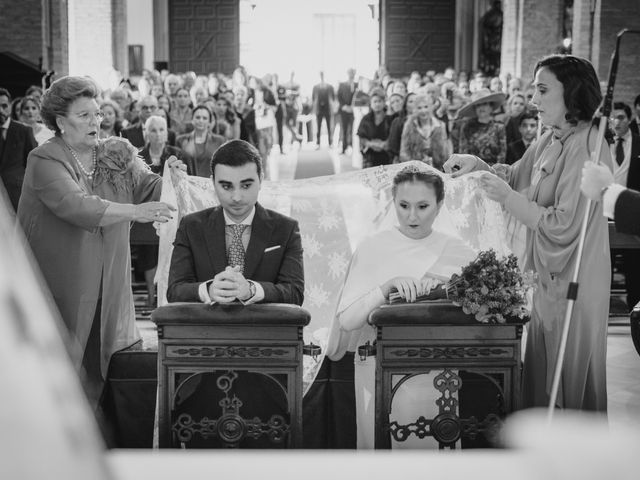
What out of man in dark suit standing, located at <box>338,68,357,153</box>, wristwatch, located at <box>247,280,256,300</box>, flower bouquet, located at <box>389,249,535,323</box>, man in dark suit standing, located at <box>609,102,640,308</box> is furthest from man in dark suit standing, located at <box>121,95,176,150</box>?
man in dark suit standing, located at <box>338,68,357,153</box>

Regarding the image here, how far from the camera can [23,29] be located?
19.0 metres

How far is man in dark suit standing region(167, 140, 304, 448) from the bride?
0.29 m

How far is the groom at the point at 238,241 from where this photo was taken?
12.9 ft

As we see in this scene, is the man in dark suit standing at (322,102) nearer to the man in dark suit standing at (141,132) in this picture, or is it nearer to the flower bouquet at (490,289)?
the man in dark suit standing at (141,132)

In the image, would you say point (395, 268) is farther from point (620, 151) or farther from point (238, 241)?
point (620, 151)

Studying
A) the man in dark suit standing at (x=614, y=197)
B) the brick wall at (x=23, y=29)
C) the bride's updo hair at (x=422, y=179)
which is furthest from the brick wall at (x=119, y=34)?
the man in dark suit standing at (x=614, y=197)

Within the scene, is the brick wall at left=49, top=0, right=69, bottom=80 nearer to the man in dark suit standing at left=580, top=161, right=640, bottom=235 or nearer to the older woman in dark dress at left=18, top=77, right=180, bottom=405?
the older woman in dark dress at left=18, top=77, right=180, bottom=405

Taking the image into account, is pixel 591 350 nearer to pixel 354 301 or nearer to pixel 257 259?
pixel 354 301

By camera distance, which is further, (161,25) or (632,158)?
(161,25)

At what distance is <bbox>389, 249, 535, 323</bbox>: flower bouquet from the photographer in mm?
3619

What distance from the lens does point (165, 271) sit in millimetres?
5012

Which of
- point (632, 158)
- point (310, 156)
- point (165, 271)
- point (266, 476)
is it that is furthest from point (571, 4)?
point (266, 476)

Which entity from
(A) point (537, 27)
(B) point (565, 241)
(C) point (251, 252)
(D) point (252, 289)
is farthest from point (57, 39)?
(B) point (565, 241)

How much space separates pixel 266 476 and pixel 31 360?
0.81ft
